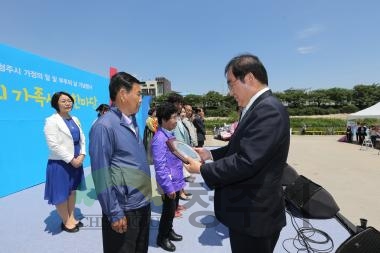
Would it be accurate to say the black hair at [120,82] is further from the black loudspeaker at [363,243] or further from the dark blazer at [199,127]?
the dark blazer at [199,127]

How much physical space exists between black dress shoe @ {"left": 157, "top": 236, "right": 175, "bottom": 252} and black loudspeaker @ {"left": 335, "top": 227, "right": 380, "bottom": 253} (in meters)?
1.76

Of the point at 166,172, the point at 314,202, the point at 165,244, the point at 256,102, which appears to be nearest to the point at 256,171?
the point at 256,102

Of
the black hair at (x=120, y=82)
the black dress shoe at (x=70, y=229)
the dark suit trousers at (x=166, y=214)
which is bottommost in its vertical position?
the black dress shoe at (x=70, y=229)

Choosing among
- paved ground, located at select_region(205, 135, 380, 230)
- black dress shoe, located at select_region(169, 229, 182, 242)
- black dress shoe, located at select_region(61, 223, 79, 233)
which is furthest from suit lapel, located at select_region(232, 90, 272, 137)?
paved ground, located at select_region(205, 135, 380, 230)

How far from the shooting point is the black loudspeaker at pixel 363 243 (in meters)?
1.73

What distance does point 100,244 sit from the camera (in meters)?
3.13

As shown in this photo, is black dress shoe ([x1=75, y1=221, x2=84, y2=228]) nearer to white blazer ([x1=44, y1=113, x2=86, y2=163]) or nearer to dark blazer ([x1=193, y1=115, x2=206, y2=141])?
white blazer ([x1=44, y1=113, x2=86, y2=163])

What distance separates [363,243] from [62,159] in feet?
10.3

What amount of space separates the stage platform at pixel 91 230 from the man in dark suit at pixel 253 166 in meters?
1.55

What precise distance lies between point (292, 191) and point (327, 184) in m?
4.45

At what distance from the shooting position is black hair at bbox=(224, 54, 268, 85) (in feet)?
5.22

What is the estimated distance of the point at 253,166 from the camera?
147cm

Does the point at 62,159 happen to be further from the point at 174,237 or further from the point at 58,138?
the point at 174,237

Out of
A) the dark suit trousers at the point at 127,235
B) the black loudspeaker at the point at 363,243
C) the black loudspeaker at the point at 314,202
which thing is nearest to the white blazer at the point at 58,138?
the dark suit trousers at the point at 127,235
